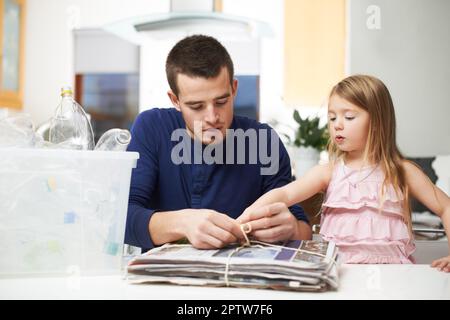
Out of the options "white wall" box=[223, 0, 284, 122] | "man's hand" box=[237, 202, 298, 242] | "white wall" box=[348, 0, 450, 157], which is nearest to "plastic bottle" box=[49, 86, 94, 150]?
"man's hand" box=[237, 202, 298, 242]

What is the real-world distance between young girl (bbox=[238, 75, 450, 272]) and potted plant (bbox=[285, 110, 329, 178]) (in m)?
1.74

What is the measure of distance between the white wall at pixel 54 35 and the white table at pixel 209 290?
4238 mm

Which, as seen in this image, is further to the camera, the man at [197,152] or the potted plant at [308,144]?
the potted plant at [308,144]

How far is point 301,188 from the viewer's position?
1270 mm

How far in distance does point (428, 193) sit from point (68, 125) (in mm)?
784

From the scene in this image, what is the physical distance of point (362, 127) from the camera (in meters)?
1.25

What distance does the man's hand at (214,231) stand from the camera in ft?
2.66

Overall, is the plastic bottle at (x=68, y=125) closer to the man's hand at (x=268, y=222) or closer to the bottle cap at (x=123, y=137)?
the bottle cap at (x=123, y=137)

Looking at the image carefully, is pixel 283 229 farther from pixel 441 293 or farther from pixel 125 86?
pixel 125 86

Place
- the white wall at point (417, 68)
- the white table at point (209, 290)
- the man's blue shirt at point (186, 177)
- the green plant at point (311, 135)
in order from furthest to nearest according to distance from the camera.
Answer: the white wall at point (417, 68)
the green plant at point (311, 135)
the man's blue shirt at point (186, 177)
the white table at point (209, 290)

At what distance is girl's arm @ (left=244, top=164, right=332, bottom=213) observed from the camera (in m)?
1.19

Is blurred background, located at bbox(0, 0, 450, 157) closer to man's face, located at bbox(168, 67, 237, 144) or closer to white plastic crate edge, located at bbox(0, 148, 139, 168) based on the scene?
man's face, located at bbox(168, 67, 237, 144)

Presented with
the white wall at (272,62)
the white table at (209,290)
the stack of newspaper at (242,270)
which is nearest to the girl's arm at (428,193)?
the white table at (209,290)

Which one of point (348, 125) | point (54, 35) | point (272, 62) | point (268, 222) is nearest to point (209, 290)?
point (268, 222)
